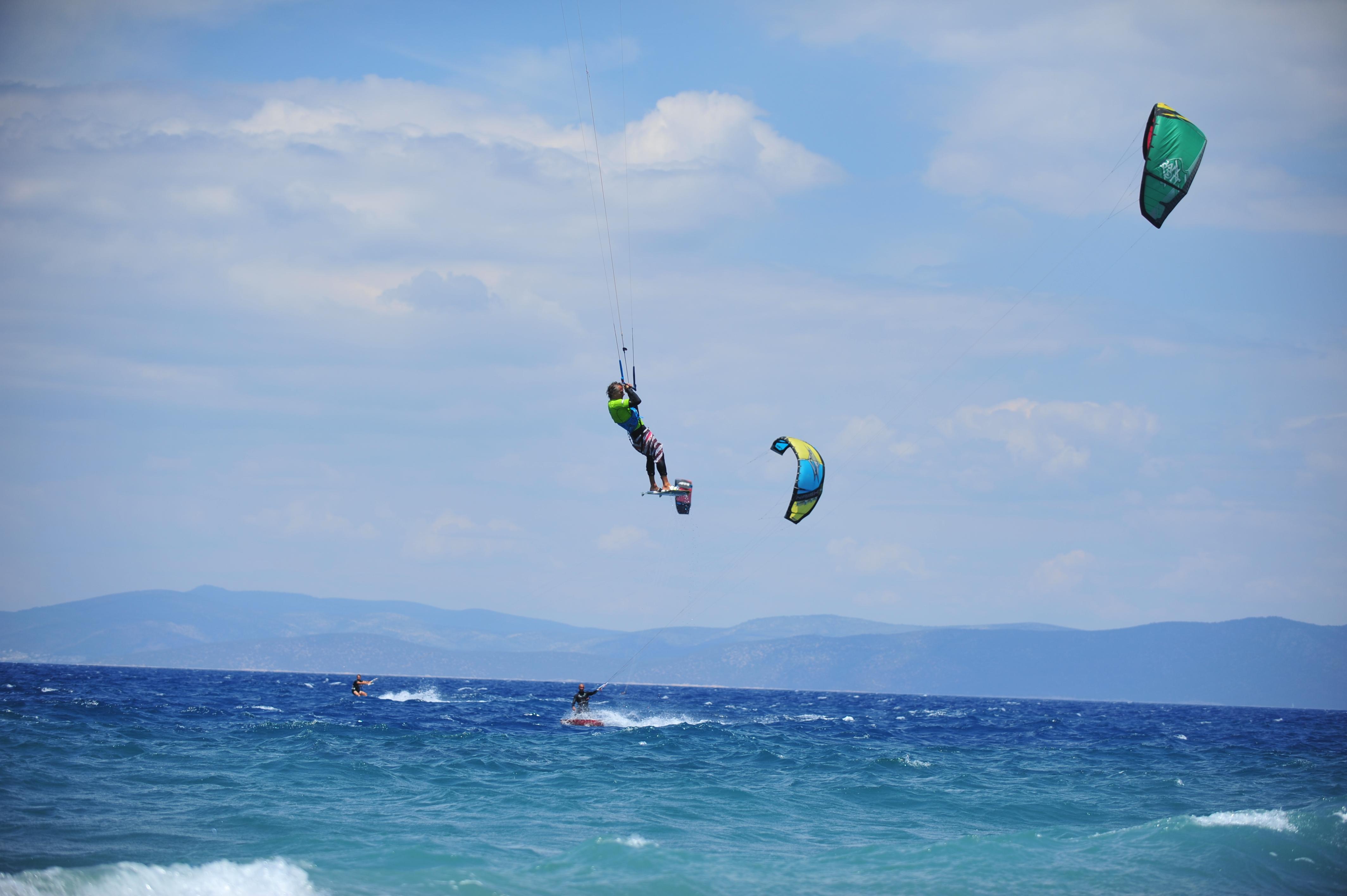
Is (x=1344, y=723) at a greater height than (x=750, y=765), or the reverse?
(x=750, y=765)

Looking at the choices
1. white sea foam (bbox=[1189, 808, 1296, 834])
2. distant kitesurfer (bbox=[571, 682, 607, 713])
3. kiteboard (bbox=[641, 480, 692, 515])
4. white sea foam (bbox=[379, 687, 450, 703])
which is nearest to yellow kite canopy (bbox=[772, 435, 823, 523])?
kiteboard (bbox=[641, 480, 692, 515])

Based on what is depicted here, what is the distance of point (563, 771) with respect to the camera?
2180 centimetres

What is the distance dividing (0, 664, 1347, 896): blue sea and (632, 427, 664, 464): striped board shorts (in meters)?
5.62

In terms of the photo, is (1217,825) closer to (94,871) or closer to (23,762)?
(94,871)

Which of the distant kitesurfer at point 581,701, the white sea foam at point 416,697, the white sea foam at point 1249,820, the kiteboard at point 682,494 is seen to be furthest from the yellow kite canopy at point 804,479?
the white sea foam at point 416,697

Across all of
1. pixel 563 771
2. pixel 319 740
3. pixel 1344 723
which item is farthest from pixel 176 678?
pixel 1344 723

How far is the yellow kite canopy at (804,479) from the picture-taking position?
1719 cm

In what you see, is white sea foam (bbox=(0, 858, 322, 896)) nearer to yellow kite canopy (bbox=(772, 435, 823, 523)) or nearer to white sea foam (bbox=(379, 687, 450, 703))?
yellow kite canopy (bbox=(772, 435, 823, 523))

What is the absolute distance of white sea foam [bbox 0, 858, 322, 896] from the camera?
12.0 metres

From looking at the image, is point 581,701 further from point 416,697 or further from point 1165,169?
point 1165,169

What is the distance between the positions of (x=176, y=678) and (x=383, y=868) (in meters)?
79.8

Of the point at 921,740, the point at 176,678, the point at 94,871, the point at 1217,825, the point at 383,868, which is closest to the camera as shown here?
the point at 94,871

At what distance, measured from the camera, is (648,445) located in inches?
612

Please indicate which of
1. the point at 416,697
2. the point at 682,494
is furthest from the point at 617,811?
the point at 416,697
